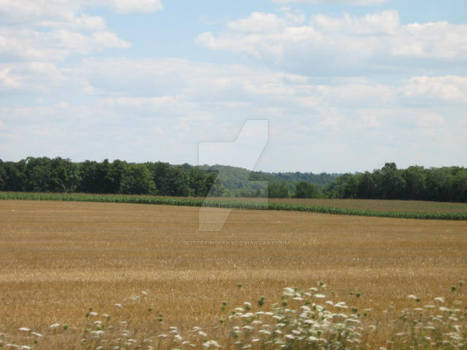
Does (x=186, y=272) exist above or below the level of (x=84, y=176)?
below

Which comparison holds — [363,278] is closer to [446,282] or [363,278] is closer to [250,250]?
[446,282]

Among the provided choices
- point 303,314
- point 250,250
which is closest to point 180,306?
point 303,314

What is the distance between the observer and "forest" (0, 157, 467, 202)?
2423cm

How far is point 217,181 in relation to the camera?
23859 mm

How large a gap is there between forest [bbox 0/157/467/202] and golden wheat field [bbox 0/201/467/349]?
10.2 ft

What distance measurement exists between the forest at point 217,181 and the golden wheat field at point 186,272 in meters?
3.11

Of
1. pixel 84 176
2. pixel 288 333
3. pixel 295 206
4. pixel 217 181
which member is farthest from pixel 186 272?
pixel 84 176

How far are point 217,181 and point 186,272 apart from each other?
209 inches

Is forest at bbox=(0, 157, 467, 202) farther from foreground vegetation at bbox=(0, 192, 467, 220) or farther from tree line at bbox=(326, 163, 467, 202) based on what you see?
foreground vegetation at bbox=(0, 192, 467, 220)

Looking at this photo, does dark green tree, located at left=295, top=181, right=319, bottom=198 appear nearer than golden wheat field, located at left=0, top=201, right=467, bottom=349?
No

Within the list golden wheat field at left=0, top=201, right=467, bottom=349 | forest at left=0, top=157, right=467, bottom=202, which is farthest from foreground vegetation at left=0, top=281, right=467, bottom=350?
forest at left=0, top=157, right=467, bottom=202

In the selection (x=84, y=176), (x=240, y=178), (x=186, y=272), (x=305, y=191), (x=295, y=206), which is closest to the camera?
(x=186, y=272)

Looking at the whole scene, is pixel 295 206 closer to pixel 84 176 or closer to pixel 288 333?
pixel 288 333

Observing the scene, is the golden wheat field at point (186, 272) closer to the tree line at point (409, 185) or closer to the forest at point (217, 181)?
the forest at point (217, 181)
